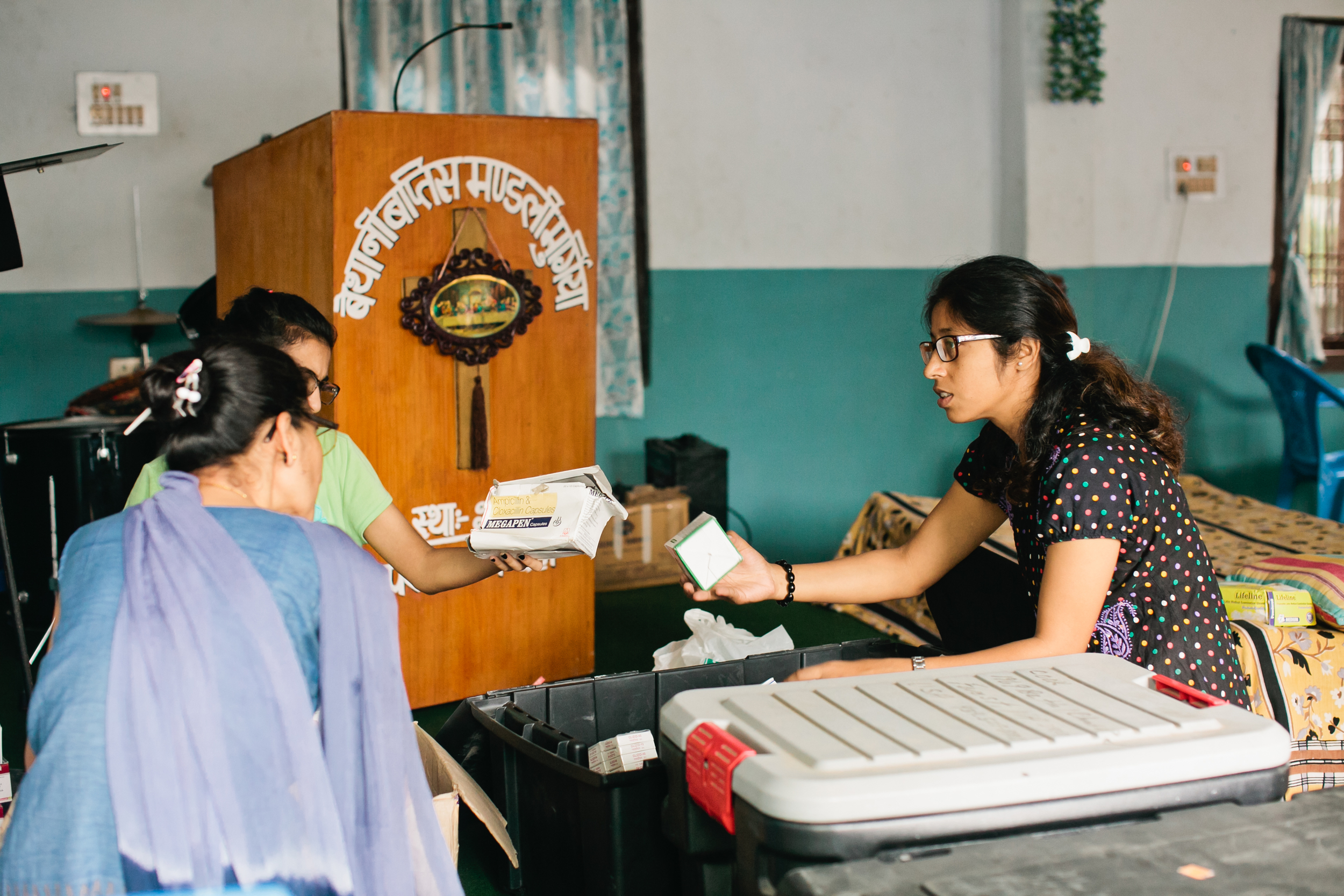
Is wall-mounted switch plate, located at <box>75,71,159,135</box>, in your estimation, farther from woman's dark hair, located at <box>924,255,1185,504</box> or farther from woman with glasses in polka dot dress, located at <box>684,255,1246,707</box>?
woman's dark hair, located at <box>924,255,1185,504</box>

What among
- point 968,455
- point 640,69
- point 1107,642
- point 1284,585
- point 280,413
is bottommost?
point 1284,585

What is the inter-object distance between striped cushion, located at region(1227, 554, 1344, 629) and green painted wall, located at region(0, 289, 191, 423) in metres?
4.07

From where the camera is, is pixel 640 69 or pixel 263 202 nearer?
pixel 263 202

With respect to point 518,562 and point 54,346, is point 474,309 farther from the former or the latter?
point 54,346

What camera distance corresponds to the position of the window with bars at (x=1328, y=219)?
19.3 ft

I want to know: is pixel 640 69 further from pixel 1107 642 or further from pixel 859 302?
pixel 1107 642

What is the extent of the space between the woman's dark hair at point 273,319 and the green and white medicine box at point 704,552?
888 millimetres

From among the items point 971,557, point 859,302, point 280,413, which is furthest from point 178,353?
point 859,302

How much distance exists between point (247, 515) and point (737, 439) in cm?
401

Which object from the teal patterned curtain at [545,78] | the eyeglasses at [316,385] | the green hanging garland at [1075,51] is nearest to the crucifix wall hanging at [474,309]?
the eyeglasses at [316,385]

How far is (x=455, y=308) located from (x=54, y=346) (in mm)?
2244

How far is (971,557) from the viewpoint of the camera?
91.8 inches

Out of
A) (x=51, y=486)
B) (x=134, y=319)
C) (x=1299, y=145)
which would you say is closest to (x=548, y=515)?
(x=51, y=486)

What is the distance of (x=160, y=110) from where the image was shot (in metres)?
4.32
